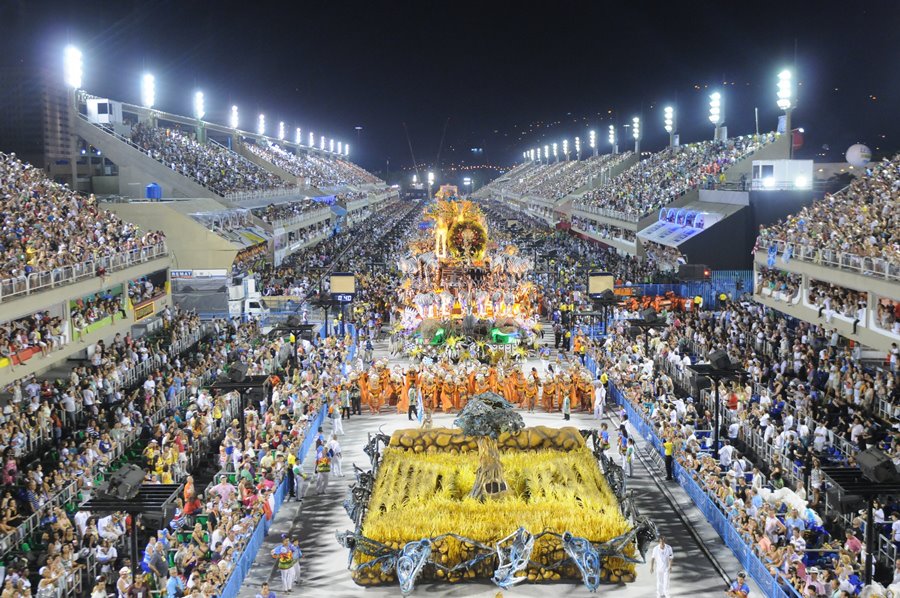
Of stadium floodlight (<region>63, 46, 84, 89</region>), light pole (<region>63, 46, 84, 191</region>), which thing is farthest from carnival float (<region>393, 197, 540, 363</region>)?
stadium floodlight (<region>63, 46, 84, 89</region>)

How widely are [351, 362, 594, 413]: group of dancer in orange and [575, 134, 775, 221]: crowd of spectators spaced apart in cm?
3148

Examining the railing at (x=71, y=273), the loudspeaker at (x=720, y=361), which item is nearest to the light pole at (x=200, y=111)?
the railing at (x=71, y=273)

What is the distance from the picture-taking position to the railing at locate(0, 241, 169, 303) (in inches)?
971

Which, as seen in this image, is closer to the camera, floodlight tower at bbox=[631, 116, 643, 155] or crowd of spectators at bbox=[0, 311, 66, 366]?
crowd of spectators at bbox=[0, 311, 66, 366]

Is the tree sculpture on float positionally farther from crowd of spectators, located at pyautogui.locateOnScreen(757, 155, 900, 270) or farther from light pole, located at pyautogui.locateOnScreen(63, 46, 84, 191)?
light pole, located at pyautogui.locateOnScreen(63, 46, 84, 191)

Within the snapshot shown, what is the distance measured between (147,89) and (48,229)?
4118 cm

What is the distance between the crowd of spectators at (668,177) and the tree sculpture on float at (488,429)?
137ft

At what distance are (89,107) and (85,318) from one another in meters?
29.2

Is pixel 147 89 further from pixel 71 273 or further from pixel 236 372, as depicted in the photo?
pixel 236 372

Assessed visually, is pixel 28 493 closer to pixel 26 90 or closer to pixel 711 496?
pixel 711 496

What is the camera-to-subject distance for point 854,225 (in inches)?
1280

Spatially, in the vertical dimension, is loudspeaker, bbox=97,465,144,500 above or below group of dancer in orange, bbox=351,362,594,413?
above

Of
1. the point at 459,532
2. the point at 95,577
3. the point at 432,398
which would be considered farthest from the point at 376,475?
the point at 432,398

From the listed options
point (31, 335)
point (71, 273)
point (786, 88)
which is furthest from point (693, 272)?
point (31, 335)
